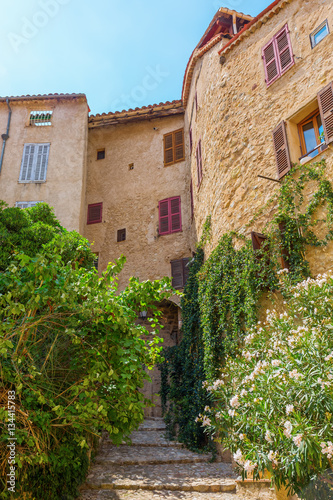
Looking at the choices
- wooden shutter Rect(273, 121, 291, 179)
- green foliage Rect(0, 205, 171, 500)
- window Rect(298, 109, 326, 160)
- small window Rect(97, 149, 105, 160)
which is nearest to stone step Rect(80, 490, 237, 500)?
green foliage Rect(0, 205, 171, 500)

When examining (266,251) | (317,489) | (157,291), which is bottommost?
(317,489)

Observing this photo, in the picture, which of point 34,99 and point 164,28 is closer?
point 164,28

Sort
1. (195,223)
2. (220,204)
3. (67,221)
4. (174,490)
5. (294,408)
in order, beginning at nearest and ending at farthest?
(294,408)
(174,490)
(220,204)
(195,223)
(67,221)

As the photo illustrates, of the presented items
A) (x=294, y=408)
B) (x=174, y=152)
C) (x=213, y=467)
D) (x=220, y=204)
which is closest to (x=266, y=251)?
(x=220, y=204)

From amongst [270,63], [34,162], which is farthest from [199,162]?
[34,162]

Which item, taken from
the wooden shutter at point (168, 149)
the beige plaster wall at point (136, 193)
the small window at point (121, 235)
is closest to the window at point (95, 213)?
the beige plaster wall at point (136, 193)

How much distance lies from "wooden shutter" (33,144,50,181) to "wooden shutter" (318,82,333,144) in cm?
1186

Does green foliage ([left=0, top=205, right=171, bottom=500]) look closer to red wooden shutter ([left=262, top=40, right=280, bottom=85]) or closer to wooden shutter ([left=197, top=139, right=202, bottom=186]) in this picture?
red wooden shutter ([left=262, top=40, right=280, bottom=85])

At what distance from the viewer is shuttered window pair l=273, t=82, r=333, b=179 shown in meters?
7.57

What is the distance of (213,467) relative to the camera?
8.59 m

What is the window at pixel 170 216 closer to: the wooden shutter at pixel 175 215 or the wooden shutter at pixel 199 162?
the wooden shutter at pixel 175 215

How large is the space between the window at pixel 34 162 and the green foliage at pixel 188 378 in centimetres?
816

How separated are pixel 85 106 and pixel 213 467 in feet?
49.3

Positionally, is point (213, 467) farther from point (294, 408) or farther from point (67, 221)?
point (67, 221)
